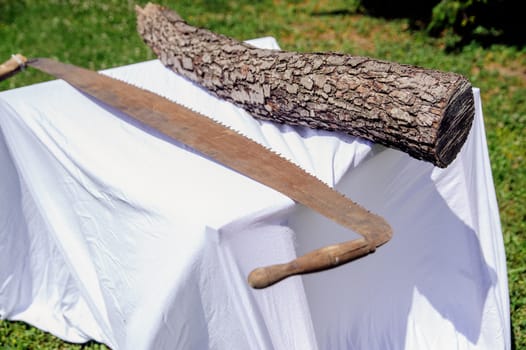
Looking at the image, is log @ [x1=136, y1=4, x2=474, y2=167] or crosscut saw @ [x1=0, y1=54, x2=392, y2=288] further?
log @ [x1=136, y1=4, x2=474, y2=167]

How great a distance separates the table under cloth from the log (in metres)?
0.09

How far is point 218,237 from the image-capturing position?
1.76 metres

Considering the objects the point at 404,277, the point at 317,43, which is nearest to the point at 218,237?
the point at 404,277

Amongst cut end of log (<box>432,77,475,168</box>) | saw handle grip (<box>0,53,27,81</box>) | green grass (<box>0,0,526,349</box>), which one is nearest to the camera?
cut end of log (<box>432,77,475,168</box>)

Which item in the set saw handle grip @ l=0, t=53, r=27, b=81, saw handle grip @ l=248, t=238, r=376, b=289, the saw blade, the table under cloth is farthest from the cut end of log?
saw handle grip @ l=0, t=53, r=27, b=81

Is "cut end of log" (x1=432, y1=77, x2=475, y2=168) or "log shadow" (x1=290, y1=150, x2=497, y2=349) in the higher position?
"cut end of log" (x1=432, y1=77, x2=475, y2=168)

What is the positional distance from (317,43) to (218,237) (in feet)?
17.0

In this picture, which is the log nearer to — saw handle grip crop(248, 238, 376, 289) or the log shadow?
the log shadow

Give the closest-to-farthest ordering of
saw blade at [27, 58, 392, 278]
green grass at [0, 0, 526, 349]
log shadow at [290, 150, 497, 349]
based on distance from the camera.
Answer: saw blade at [27, 58, 392, 278]
log shadow at [290, 150, 497, 349]
green grass at [0, 0, 526, 349]

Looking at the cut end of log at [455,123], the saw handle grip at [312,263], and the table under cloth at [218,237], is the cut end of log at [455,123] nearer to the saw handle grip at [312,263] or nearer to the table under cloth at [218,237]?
the table under cloth at [218,237]

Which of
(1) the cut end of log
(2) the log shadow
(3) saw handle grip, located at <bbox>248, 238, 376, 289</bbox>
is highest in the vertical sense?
(1) the cut end of log

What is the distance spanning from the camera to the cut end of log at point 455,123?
194 cm

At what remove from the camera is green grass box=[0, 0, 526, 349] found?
163 inches

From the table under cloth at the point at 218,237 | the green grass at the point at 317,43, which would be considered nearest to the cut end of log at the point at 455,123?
the table under cloth at the point at 218,237
